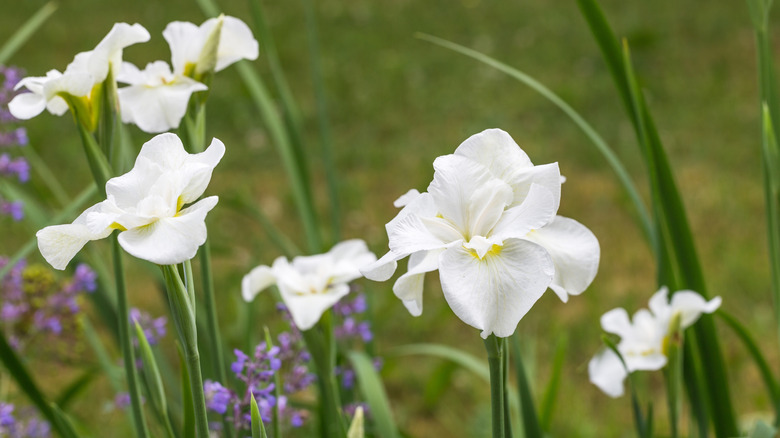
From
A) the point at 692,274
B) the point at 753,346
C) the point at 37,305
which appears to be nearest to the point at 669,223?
the point at 692,274

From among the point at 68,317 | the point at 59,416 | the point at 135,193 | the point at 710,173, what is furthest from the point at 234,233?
the point at 135,193

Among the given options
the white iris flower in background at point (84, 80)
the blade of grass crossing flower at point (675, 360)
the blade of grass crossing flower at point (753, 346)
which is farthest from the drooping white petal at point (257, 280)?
the blade of grass crossing flower at point (753, 346)

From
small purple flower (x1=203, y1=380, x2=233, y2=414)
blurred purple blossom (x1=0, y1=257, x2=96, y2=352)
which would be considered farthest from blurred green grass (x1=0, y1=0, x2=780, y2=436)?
small purple flower (x1=203, y1=380, x2=233, y2=414)

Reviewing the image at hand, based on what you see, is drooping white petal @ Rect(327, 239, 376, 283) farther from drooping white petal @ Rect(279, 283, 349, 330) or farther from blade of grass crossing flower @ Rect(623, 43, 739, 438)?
blade of grass crossing flower @ Rect(623, 43, 739, 438)

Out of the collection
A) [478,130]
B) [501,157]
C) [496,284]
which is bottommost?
[496,284]

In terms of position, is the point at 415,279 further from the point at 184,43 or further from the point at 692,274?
the point at 692,274
